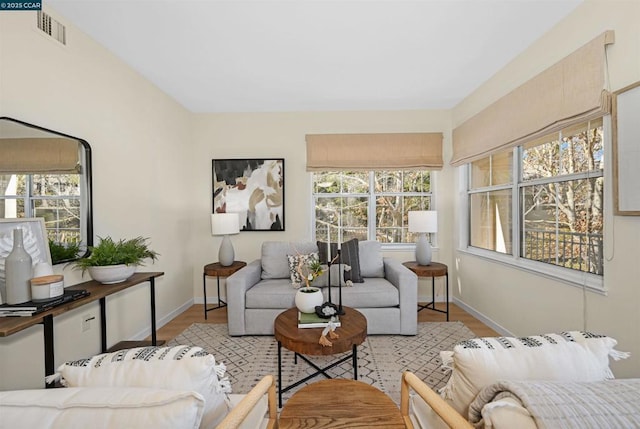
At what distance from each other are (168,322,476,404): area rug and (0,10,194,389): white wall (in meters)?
0.74

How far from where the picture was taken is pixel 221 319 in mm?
3299

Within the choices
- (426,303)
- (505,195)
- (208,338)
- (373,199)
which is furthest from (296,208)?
(505,195)

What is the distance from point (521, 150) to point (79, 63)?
3.91m

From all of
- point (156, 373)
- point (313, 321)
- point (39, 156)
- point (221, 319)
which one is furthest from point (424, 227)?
point (39, 156)

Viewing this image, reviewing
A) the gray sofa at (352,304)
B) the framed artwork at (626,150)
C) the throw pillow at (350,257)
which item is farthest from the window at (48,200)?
the framed artwork at (626,150)

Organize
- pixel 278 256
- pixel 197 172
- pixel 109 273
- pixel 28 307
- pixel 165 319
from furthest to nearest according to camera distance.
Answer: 1. pixel 197 172
2. pixel 278 256
3. pixel 165 319
4. pixel 109 273
5. pixel 28 307

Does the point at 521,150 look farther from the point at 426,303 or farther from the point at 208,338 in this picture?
the point at 208,338

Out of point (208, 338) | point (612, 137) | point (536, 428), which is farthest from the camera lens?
point (208, 338)

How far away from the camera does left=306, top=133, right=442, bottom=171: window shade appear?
3756 mm

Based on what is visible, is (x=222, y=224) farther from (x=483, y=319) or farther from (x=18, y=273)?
(x=483, y=319)

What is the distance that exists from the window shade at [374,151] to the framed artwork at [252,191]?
0.53 m

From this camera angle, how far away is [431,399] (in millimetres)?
907

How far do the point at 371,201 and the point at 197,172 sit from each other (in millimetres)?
2479

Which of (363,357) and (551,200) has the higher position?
(551,200)
